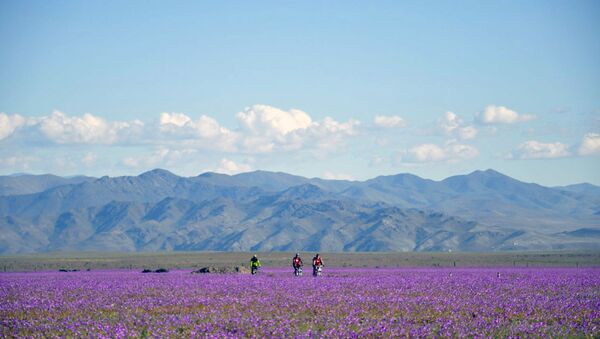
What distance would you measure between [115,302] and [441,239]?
160 m

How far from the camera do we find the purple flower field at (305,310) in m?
22.0

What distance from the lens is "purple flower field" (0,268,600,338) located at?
22.0 metres

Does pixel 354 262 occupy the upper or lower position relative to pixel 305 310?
upper

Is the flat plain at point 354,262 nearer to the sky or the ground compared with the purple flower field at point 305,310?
nearer to the sky

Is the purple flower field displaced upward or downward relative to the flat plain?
downward

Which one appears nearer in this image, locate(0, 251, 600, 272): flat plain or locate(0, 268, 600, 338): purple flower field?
locate(0, 268, 600, 338): purple flower field

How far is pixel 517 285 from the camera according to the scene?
125 feet

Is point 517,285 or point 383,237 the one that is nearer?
point 517,285

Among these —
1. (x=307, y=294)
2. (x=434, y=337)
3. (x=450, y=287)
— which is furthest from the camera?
(x=450, y=287)

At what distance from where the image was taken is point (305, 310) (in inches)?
1055

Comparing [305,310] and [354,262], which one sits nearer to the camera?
[305,310]

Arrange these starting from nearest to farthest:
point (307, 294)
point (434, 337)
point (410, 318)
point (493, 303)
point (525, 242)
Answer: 1. point (434, 337)
2. point (410, 318)
3. point (493, 303)
4. point (307, 294)
5. point (525, 242)

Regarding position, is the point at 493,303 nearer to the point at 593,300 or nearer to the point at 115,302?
the point at 593,300

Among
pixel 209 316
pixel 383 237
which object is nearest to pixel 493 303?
pixel 209 316
